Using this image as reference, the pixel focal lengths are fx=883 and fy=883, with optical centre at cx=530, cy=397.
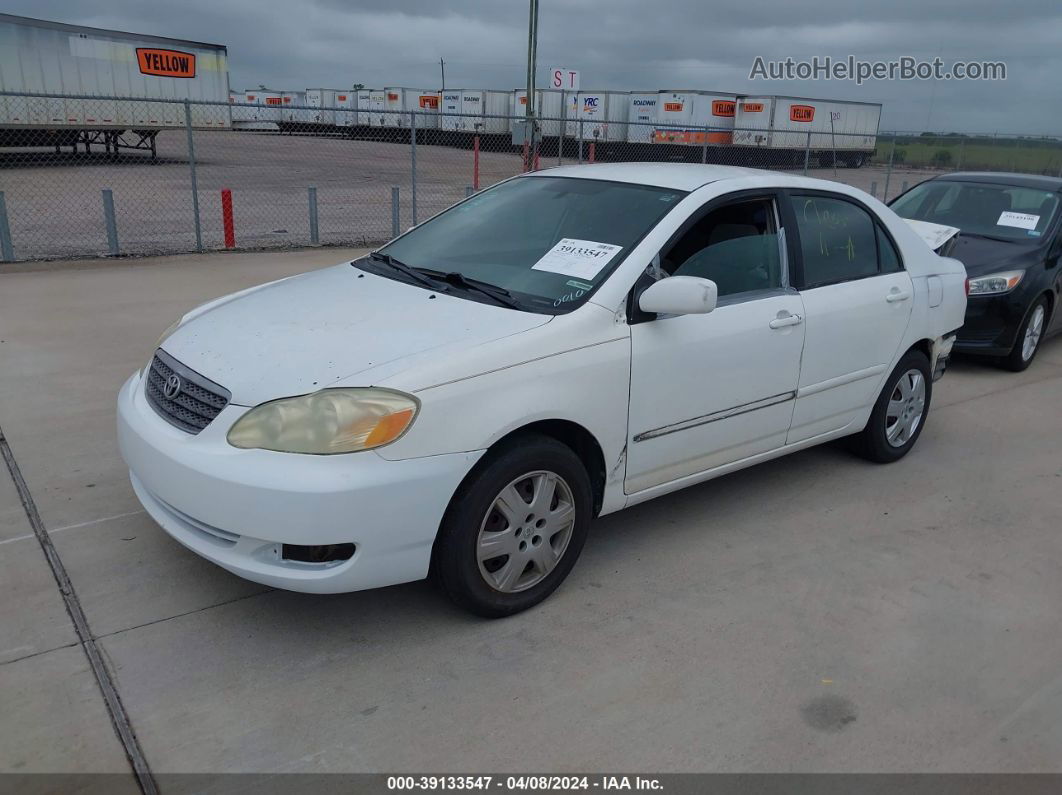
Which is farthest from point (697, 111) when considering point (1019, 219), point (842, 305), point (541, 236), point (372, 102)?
point (541, 236)

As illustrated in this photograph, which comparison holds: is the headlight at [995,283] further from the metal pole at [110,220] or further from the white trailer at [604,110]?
the white trailer at [604,110]

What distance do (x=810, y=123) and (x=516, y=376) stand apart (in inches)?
1546

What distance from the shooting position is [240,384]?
10.1 ft

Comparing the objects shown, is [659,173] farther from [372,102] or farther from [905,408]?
[372,102]

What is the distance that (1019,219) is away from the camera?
7926 mm

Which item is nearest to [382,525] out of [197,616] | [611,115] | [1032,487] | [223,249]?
[197,616]

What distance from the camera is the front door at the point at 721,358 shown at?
11.9 ft

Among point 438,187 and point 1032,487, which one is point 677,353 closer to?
point 1032,487

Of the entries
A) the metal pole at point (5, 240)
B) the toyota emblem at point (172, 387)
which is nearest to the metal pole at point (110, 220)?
the metal pole at point (5, 240)

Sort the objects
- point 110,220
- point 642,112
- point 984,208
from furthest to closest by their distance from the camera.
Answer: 1. point 642,112
2. point 110,220
3. point 984,208

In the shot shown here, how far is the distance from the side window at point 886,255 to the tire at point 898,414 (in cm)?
50

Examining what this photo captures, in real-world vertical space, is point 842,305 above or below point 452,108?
below

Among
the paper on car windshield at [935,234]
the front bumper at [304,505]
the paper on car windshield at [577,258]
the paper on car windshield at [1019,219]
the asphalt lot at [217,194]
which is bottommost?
the asphalt lot at [217,194]

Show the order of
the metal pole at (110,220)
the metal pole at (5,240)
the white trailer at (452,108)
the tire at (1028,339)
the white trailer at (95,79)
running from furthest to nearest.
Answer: the white trailer at (452,108)
the white trailer at (95,79)
the metal pole at (110,220)
the metal pole at (5,240)
the tire at (1028,339)
